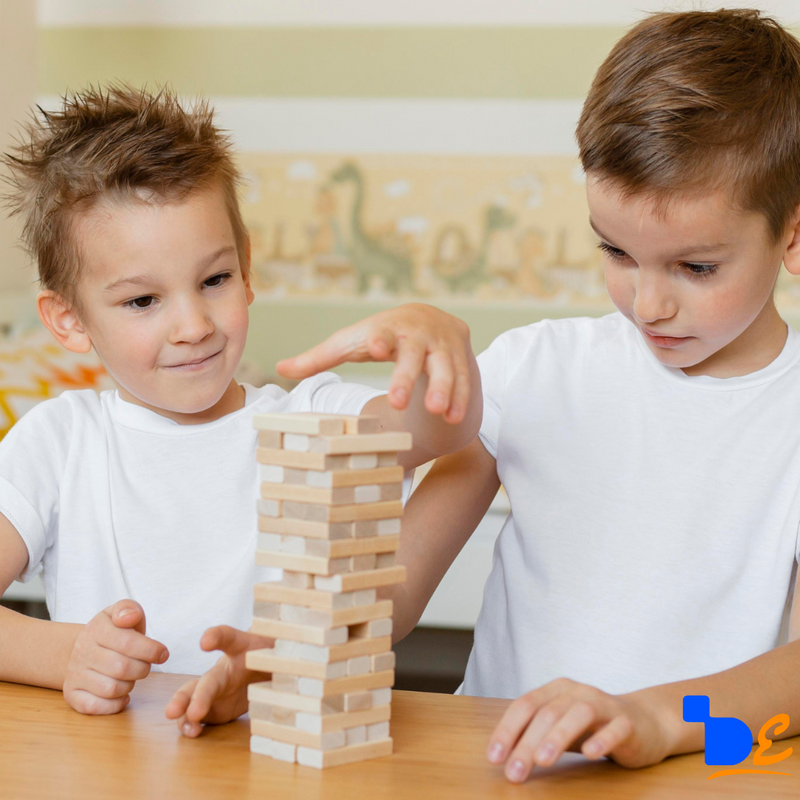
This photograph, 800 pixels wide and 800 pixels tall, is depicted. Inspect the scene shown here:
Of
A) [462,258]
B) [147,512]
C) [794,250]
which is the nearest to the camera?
[794,250]

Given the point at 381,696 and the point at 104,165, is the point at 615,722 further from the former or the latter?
the point at 104,165

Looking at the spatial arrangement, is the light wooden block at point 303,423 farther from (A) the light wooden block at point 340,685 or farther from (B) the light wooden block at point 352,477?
(A) the light wooden block at point 340,685

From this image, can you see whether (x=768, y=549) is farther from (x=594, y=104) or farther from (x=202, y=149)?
(x=202, y=149)

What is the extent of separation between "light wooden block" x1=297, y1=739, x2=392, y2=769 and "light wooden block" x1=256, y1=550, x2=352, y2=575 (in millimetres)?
130

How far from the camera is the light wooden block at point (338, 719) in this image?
71 centimetres

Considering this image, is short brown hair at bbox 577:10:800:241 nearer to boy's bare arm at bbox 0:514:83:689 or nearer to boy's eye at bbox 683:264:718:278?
boy's eye at bbox 683:264:718:278

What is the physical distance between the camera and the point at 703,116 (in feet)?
3.30

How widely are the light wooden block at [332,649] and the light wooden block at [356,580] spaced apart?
41 mm

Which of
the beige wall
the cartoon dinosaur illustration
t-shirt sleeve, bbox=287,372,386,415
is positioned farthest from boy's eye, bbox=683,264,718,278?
the beige wall

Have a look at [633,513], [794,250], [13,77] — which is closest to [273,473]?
[633,513]

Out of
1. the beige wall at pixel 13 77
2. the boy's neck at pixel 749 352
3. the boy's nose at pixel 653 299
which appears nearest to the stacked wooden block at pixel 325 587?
the boy's nose at pixel 653 299

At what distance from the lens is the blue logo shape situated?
76 cm

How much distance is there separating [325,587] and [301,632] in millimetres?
38

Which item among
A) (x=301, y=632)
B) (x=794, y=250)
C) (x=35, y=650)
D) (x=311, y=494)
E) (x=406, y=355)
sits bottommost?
(x=35, y=650)
